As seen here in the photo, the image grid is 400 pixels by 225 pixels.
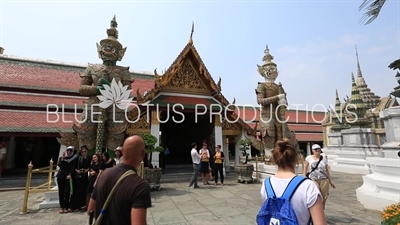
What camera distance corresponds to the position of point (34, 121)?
30.7ft

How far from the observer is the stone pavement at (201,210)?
412 cm

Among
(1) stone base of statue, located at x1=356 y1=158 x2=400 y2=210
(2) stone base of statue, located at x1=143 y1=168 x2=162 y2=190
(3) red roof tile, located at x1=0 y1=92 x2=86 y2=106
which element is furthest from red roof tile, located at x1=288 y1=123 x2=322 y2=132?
(3) red roof tile, located at x1=0 y1=92 x2=86 y2=106

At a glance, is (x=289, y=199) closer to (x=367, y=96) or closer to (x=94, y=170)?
(x=94, y=170)

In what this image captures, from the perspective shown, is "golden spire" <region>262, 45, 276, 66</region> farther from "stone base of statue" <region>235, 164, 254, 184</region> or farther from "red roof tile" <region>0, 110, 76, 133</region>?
"red roof tile" <region>0, 110, 76, 133</region>

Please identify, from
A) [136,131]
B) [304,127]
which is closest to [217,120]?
[136,131]

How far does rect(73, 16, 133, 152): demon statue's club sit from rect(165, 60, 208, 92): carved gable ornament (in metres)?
2.65

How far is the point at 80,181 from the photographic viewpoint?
4.89m

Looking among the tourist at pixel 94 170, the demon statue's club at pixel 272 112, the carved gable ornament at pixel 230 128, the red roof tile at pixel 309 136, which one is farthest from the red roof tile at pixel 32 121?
the red roof tile at pixel 309 136

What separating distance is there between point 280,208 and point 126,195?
1.03m

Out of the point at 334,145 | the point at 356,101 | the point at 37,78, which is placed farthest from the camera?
the point at 334,145

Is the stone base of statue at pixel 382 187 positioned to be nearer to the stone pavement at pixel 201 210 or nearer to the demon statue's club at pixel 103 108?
the stone pavement at pixel 201 210

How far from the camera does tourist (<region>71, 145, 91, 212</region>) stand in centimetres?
483

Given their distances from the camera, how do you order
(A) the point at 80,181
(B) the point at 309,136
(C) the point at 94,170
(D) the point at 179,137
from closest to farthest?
(C) the point at 94,170, (A) the point at 80,181, (D) the point at 179,137, (B) the point at 309,136

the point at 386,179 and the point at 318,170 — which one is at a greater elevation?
the point at 318,170
